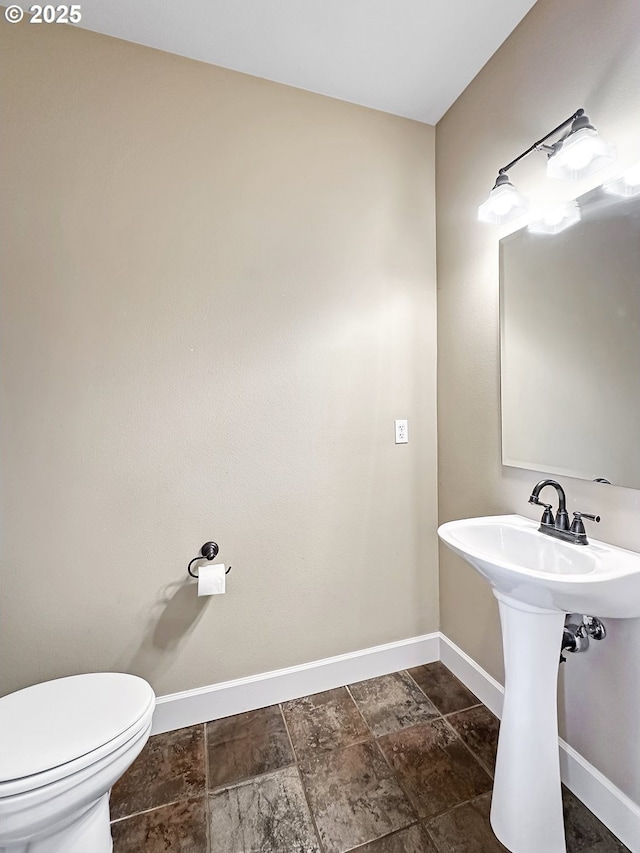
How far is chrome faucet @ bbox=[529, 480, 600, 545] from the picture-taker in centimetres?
115

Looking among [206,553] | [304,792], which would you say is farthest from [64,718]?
[304,792]

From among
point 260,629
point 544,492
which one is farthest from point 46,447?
point 544,492

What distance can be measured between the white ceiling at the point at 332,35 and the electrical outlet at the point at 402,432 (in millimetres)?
1461

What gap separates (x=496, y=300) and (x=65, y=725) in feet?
6.49

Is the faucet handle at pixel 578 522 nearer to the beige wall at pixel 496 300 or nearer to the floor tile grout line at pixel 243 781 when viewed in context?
the beige wall at pixel 496 300

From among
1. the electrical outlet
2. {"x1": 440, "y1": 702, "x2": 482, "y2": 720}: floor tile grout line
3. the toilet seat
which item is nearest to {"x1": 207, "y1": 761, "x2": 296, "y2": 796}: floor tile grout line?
the toilet seat

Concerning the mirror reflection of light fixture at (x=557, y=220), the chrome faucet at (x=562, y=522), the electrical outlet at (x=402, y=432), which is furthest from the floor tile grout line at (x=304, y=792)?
the mirror reflection of light fixture at (x=557, y=220)

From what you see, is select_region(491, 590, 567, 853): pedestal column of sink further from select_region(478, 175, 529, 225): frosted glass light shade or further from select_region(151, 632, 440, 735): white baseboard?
select_region(478, 175, 529, 225): frosted glass light shade

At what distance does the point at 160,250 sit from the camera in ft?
4.93

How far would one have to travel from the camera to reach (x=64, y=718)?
3.51ft

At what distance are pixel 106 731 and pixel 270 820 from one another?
596 mm

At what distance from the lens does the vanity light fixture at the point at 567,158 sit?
106 cm

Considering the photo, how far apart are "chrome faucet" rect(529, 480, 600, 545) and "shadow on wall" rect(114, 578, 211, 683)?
1.30 metres

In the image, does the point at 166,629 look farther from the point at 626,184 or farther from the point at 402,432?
the point at 626,184
